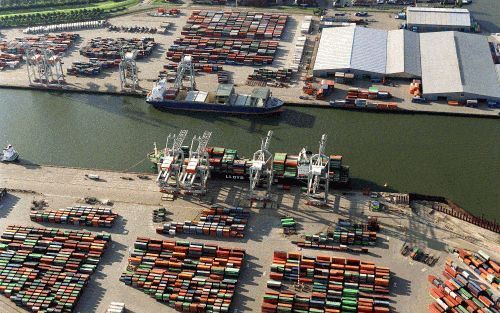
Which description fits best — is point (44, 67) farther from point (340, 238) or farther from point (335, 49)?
point (340, 238)

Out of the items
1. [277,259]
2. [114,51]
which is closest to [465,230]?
[277,259]

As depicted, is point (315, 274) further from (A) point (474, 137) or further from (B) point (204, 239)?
(A) point (474, 137)

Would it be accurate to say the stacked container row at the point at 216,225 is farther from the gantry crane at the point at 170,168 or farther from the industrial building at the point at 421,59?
the industrial building at the point at 421,59

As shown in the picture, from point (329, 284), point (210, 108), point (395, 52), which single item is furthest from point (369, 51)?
point (329, 284)

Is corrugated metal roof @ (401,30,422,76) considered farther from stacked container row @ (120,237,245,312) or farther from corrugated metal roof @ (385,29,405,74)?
stacked container row @ (120,237,245,312)

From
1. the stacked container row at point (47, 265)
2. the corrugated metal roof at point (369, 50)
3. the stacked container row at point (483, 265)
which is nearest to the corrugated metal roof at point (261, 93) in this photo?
the corrugated metal roof at point (369, 50)

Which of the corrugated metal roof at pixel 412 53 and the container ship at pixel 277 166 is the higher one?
the corrugated metal roof at pixel 412 53

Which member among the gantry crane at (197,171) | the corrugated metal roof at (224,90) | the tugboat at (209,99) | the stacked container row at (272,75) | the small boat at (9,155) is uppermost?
the stacked container row at (272,75)

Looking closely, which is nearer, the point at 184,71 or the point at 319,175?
the point at 319,175
